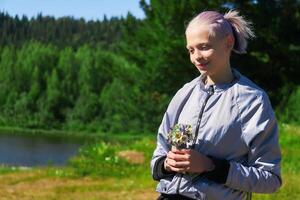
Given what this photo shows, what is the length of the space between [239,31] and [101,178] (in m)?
5.90

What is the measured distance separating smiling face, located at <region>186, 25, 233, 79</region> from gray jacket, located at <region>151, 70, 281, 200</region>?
7cm

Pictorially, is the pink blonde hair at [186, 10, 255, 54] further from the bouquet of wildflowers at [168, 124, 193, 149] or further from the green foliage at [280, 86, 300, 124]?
the green foliage at [280, 86, 300, 124]

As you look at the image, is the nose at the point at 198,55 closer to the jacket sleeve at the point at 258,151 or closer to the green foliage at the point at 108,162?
the jacket sleeve at the point at 258,151

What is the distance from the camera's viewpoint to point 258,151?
2.14 meters

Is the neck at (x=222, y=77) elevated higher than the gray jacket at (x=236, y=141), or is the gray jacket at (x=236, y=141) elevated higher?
the neck at (x=222, y=77)

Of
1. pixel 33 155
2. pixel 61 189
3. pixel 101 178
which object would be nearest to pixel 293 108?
pixel 33 155

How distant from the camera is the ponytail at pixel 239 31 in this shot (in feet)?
7.39

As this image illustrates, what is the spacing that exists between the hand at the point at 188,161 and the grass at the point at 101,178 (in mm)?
4160

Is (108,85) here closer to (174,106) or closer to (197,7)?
(197,7)

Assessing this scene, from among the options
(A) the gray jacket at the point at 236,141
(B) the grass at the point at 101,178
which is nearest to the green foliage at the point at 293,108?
(B) the grass at the point at 101,178

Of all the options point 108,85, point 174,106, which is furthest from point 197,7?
point 108,85

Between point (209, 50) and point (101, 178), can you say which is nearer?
point (209, 50)

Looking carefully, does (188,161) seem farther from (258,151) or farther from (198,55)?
(198,55)

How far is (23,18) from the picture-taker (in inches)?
5271
